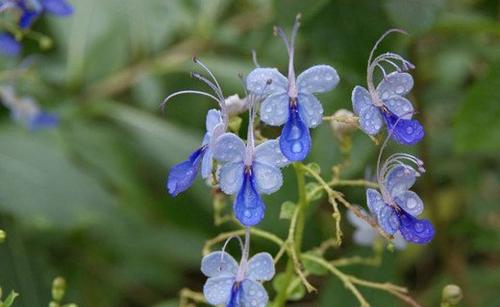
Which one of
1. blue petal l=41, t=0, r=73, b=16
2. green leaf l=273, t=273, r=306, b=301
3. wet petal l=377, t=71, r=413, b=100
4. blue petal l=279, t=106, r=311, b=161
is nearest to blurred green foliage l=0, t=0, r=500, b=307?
blue petal l=41, t=0, r=73, b=16

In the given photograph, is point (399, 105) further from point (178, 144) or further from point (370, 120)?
point (178, 144)

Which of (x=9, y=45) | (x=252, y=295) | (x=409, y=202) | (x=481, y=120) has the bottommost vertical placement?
(x=252, y=295)

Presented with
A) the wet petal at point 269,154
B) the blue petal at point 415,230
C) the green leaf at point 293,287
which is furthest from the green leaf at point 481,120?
the wet petal at point 269,154

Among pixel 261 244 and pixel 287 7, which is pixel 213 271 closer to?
pixel 287 7

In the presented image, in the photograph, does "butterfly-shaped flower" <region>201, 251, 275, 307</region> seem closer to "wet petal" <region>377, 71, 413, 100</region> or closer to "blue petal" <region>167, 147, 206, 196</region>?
"blue petal" <region>167, 147, 206, 196</region>

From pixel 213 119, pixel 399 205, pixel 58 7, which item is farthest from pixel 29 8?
pixel 399 205

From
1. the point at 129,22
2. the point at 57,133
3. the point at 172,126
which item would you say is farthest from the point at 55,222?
the point at 129,22
